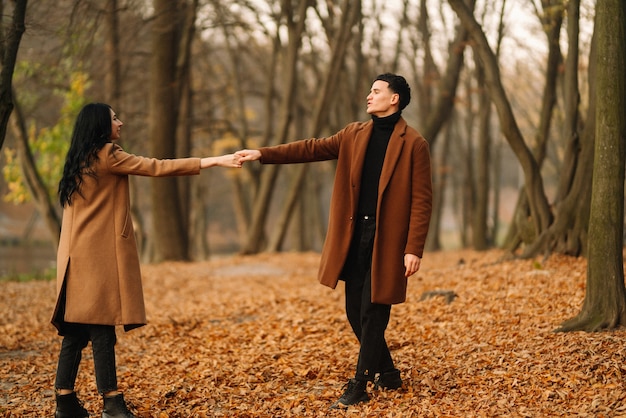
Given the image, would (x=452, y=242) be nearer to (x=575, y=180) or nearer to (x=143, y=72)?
(x=143, y=72)

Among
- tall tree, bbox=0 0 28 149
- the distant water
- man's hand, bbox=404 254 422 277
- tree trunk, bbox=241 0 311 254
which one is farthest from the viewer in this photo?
the distant water

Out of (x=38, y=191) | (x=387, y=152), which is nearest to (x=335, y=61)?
(x=38, y=191)

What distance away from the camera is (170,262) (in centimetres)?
1811

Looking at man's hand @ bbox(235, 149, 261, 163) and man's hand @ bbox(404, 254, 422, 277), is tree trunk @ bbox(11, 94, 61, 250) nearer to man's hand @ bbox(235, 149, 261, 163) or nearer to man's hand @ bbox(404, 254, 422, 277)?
man's hand @ bbox(235, 149, 261, 163)

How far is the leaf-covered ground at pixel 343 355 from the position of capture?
5.31m

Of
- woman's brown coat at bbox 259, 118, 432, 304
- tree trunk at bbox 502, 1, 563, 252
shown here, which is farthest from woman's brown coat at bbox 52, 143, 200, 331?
tree trunk at bbox 502, 1, 563, 252

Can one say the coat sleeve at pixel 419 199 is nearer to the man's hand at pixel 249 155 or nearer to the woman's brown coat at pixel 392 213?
Result: the woman's brown coat at pixel 392 213

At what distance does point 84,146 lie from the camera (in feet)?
16.3

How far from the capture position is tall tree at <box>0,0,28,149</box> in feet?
24.5

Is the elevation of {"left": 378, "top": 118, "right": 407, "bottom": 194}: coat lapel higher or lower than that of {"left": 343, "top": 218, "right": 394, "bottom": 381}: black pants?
higher

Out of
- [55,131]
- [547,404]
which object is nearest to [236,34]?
[55,131]

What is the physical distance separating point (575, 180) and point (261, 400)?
21.7 feet

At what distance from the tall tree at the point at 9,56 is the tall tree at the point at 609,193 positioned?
5.52m

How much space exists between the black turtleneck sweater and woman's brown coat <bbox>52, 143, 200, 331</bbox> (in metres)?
1.45
